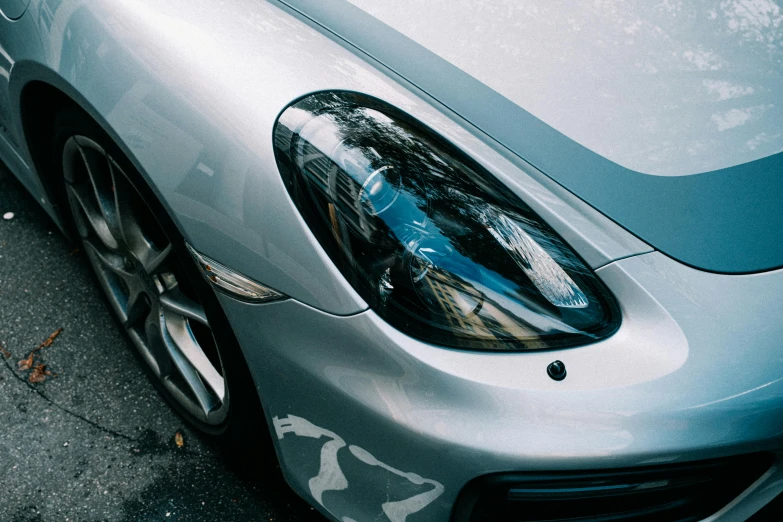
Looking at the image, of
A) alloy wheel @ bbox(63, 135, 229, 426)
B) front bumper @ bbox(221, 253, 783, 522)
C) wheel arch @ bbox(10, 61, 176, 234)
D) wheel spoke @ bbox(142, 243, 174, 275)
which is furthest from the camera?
alloy wheel @ bbox(63, 135, 229, 426)

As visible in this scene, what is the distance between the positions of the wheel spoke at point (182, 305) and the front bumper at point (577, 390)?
38cm

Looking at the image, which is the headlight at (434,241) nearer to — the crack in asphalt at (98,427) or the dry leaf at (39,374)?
the crack in asphalt at (98,427)

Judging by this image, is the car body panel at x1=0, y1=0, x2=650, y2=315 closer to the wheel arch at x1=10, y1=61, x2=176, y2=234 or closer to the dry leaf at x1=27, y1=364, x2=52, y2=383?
the wheel arch at x1=10, y1=61, x2=176, y2=234

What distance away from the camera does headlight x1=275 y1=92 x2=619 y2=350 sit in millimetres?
1228

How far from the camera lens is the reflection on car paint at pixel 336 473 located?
1.27 meters

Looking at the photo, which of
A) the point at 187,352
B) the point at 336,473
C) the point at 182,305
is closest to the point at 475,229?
the point at 336,473

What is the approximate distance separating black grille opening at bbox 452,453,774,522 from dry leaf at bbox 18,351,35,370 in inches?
54.6

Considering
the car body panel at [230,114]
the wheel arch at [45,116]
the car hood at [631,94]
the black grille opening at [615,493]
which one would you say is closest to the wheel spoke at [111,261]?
the wheel arch at [45,116]

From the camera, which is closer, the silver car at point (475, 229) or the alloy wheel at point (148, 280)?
the silver car at point (475, 229)

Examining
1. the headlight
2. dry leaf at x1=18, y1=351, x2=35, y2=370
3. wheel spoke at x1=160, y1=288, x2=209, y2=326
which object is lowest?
dry leaf at x1=18, y1=351, x2=35, y2=370

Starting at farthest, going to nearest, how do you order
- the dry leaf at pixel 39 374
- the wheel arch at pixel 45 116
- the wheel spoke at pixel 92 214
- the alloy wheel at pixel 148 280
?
the dry leaf at pixel 39 374 < the wheel spoke at pixel 92 214 < the alloy wheel at pixel 148 280 < the wheel arch at pixel 45 116

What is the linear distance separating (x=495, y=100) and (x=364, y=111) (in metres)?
0.25

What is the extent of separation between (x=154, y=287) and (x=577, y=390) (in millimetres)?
1072

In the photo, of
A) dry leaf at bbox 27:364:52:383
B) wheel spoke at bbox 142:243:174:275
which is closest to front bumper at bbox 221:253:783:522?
wheel spoke at bbox 142:243:174:275
